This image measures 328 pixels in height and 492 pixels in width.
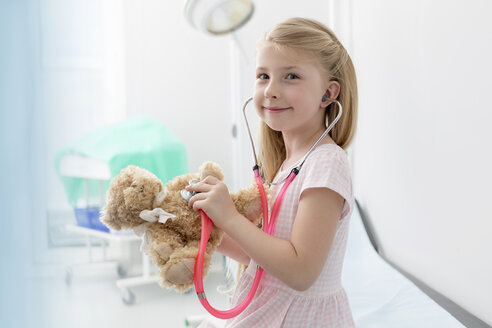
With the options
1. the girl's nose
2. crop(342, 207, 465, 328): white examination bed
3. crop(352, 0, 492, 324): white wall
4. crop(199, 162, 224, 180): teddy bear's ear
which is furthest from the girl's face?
crop(342, 207, 465, 328): white examination bed

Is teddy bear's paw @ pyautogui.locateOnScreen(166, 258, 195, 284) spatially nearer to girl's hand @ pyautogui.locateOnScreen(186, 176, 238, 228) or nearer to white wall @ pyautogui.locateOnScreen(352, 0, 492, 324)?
girl's hand @ pyautogui.locateOnScreen(186, 176, 238, 228)

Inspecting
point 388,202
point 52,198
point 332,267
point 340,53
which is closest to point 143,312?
point 388,202

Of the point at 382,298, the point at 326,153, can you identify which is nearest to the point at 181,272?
the point at 326,153

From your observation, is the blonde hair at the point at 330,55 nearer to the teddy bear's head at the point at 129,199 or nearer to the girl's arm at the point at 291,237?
the girl's arm at the point at 291,237

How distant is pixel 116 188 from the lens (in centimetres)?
67

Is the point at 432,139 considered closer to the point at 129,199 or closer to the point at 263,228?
the point at 263,228

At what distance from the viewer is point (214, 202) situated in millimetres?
660

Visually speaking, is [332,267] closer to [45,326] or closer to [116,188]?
[116,188]

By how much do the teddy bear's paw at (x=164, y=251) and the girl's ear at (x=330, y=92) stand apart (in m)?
0.37

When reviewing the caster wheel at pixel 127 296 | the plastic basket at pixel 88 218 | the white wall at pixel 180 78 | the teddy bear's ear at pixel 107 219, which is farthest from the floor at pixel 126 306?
the teddy bear's ear at pixel 107 219

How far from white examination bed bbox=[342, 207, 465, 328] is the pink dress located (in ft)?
1.24

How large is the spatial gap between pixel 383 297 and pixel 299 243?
696mm

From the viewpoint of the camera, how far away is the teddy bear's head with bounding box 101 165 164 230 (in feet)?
2.16

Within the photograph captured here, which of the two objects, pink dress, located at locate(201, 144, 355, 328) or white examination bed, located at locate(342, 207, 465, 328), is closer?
pink dress, located at locate(201, 144, 355, 328)
